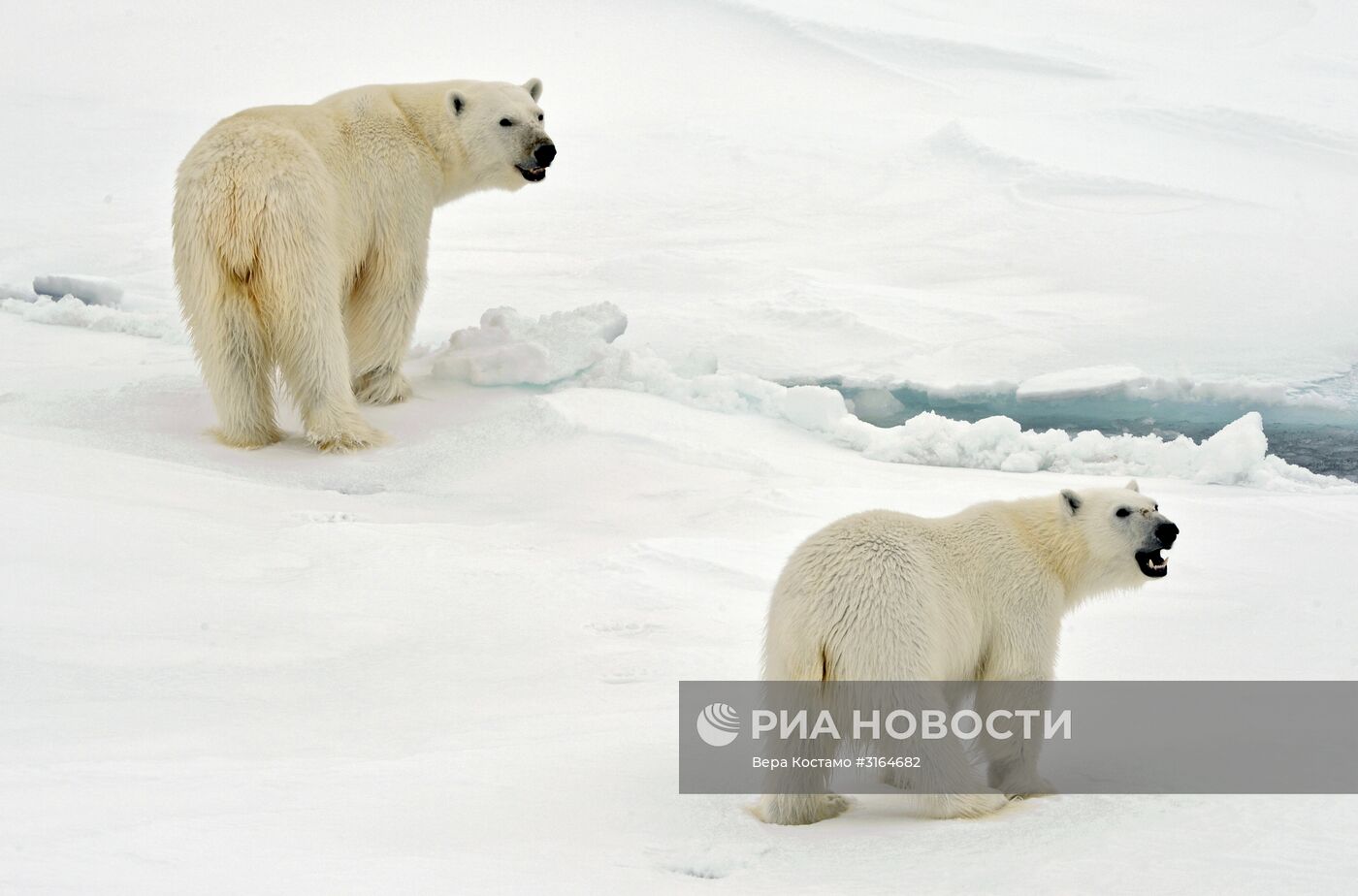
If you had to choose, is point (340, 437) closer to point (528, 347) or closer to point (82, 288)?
point (528, 347)

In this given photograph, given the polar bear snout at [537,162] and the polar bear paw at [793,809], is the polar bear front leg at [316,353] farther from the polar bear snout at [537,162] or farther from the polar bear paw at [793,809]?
the polar bear paw at [793,809]

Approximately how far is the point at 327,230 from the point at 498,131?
1150 mm

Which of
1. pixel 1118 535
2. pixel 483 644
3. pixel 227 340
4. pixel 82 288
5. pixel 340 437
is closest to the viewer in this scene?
pixel 1118 535

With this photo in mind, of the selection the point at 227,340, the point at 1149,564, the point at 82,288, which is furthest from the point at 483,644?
the point at 82,288

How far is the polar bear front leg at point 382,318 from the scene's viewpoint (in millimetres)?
7125

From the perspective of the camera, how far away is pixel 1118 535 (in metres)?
3.86

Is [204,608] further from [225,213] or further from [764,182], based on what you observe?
[764,182]

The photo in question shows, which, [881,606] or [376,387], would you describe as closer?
[881,606]

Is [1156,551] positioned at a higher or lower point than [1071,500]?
lower

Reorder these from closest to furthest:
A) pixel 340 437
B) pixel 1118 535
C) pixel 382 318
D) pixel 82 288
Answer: pixel 1118 535
pixel 340 437
pixel 382 318
pixel 82 288

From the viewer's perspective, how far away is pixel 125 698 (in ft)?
12.5

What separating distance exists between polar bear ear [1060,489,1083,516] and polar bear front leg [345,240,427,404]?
13.4 ft

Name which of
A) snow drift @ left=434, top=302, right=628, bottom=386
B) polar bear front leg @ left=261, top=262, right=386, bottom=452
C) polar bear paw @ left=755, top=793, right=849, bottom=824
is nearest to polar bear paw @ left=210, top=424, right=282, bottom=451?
polar bear front leg @ left=261, top=262, right=386, bottom=452

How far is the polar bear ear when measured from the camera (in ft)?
12.7
